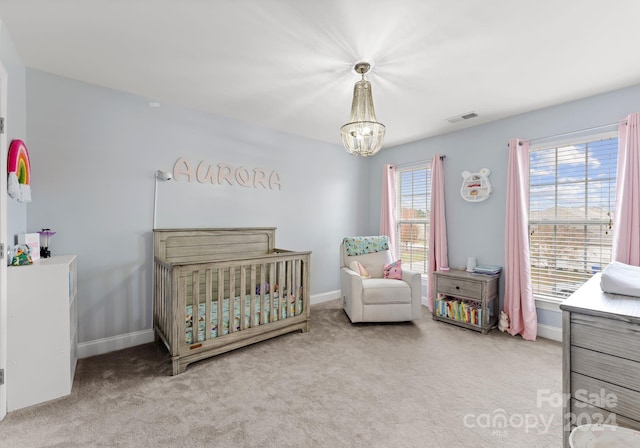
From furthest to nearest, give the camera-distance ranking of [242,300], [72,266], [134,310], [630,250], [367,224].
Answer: [367,224], [134,310], [242,300], [630,250], [72,266]

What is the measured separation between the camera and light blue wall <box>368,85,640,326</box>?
8.71 feet

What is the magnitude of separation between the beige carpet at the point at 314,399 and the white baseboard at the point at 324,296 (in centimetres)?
131

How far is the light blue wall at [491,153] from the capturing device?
265cm

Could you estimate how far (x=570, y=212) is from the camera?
287 cm

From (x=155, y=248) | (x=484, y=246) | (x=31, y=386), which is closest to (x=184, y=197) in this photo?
(x=155, y=248)

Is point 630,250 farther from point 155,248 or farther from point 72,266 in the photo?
point 72,266

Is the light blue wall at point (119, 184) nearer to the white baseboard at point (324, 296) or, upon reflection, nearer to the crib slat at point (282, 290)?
the crib slat at point (282, 290)

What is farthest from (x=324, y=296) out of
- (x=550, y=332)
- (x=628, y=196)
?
(x=628, y=196)

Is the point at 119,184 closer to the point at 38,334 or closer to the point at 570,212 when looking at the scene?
the point at 38,334

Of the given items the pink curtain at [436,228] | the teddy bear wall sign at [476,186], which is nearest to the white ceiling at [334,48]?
the teddy bear wall sign at [476,186]

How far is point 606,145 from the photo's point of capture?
2670mm

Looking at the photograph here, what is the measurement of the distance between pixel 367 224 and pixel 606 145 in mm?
2947

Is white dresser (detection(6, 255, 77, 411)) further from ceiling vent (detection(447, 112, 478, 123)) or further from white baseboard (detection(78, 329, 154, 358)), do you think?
ceiling vent (detection(447, 112, 478, 123))

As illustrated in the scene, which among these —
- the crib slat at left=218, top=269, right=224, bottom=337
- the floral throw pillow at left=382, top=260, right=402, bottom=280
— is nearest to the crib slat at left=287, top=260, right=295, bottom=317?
the crib slat at left=218, top=269, right=224, bottom=337
